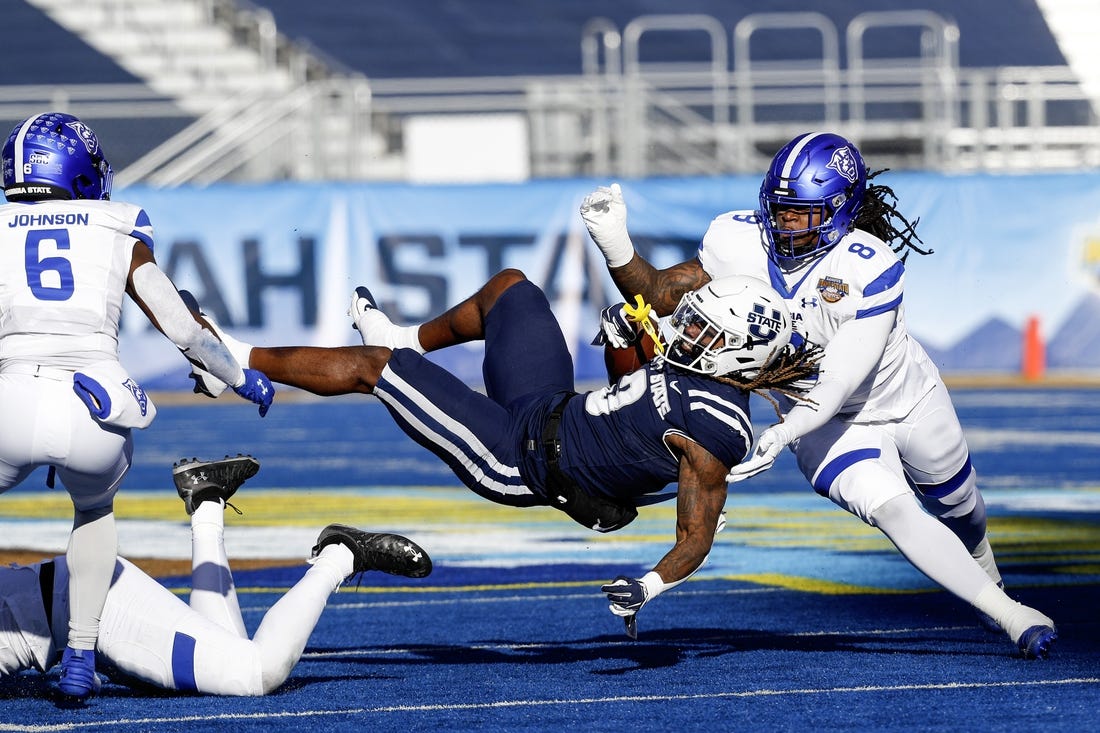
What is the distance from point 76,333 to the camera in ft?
14.6

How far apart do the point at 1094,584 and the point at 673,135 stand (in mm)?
11303

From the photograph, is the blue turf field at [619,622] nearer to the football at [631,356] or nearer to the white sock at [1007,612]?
the white sock at [1007,612]

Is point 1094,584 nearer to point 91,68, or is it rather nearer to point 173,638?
point 173,638

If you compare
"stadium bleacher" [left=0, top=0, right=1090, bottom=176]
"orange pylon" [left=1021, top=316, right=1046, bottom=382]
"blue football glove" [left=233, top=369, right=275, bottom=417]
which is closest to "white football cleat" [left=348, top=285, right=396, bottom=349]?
"blue football glove" [left=233, top=369, right=275, bottom=417]

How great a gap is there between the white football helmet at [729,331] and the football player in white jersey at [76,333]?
1380mm

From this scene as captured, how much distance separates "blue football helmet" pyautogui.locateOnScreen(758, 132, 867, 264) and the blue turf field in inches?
54.3

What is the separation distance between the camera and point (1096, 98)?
1642cm

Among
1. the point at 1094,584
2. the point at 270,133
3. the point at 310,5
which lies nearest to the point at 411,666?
the point at 1094,584

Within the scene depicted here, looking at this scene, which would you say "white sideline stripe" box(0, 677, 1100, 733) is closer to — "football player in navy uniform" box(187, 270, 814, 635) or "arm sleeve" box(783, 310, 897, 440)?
"football player in navy uniform" box(187, 270, 814, 635)

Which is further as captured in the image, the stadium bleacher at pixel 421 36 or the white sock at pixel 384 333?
the stadium bleacher at pixel 421 36

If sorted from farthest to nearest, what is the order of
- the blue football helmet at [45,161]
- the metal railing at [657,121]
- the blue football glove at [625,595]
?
1. the metal railing at [657,121]
2. the blue football helmet at [45,161]
3. the blue football glove at [625,595]

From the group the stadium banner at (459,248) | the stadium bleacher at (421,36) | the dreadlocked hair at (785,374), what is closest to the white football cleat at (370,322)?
the dreadlocked hair at (785,374)

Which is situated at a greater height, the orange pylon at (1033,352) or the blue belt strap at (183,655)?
the blue belt strap at (183,655)

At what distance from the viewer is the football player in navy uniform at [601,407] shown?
4723 millimetres
